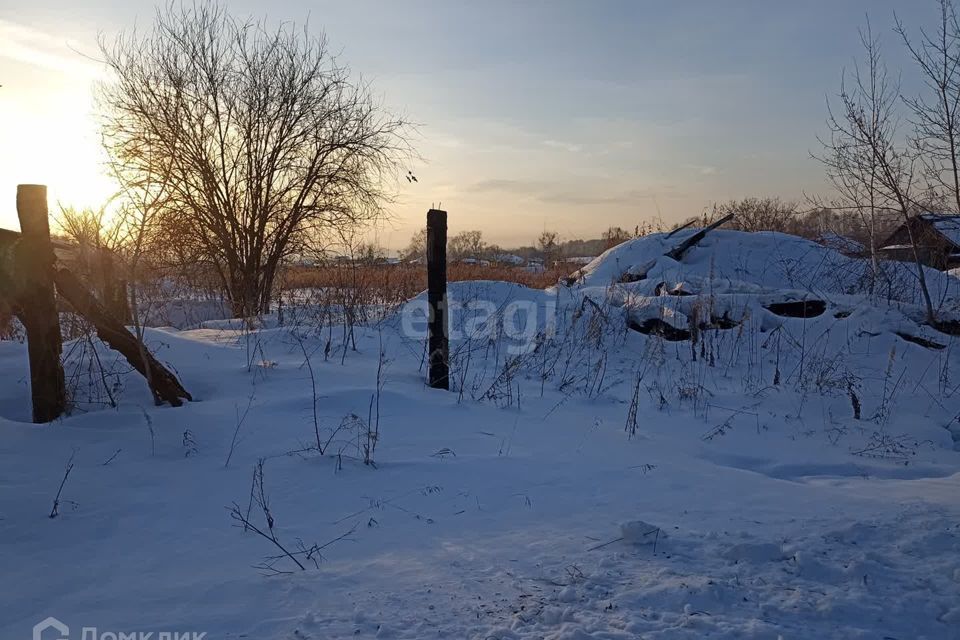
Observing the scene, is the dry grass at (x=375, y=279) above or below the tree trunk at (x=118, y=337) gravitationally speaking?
above

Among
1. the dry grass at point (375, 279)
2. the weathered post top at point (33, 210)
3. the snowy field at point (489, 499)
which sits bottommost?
the snowy field at point (489, 499)

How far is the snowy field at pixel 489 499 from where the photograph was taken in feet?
7.38

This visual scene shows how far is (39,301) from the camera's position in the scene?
14.3 ft

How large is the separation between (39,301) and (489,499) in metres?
3.44

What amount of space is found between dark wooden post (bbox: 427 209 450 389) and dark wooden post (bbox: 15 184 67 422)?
289 cm

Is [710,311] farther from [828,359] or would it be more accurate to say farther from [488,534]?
[488,534]

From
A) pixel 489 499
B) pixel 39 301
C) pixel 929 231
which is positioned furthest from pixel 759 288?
pixel 39 301

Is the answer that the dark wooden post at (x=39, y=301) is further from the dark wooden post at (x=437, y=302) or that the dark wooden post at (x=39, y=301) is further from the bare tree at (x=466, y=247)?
the bare tree at (x=466, y=247)

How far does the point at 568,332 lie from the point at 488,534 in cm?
533

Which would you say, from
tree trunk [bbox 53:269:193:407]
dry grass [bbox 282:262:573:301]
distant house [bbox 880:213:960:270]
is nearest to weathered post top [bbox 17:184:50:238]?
tree trunk [bbox 53:269:193:407]

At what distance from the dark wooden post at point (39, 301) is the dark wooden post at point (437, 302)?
289 centimetres

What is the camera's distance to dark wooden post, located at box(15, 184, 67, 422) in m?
4.30

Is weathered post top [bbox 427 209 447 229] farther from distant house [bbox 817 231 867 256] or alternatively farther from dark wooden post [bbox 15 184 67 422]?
distant house [bbox 817 231 867 256]

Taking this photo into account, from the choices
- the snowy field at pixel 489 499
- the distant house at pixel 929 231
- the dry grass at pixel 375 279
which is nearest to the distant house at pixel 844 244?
the distant house at pixel 929 231
